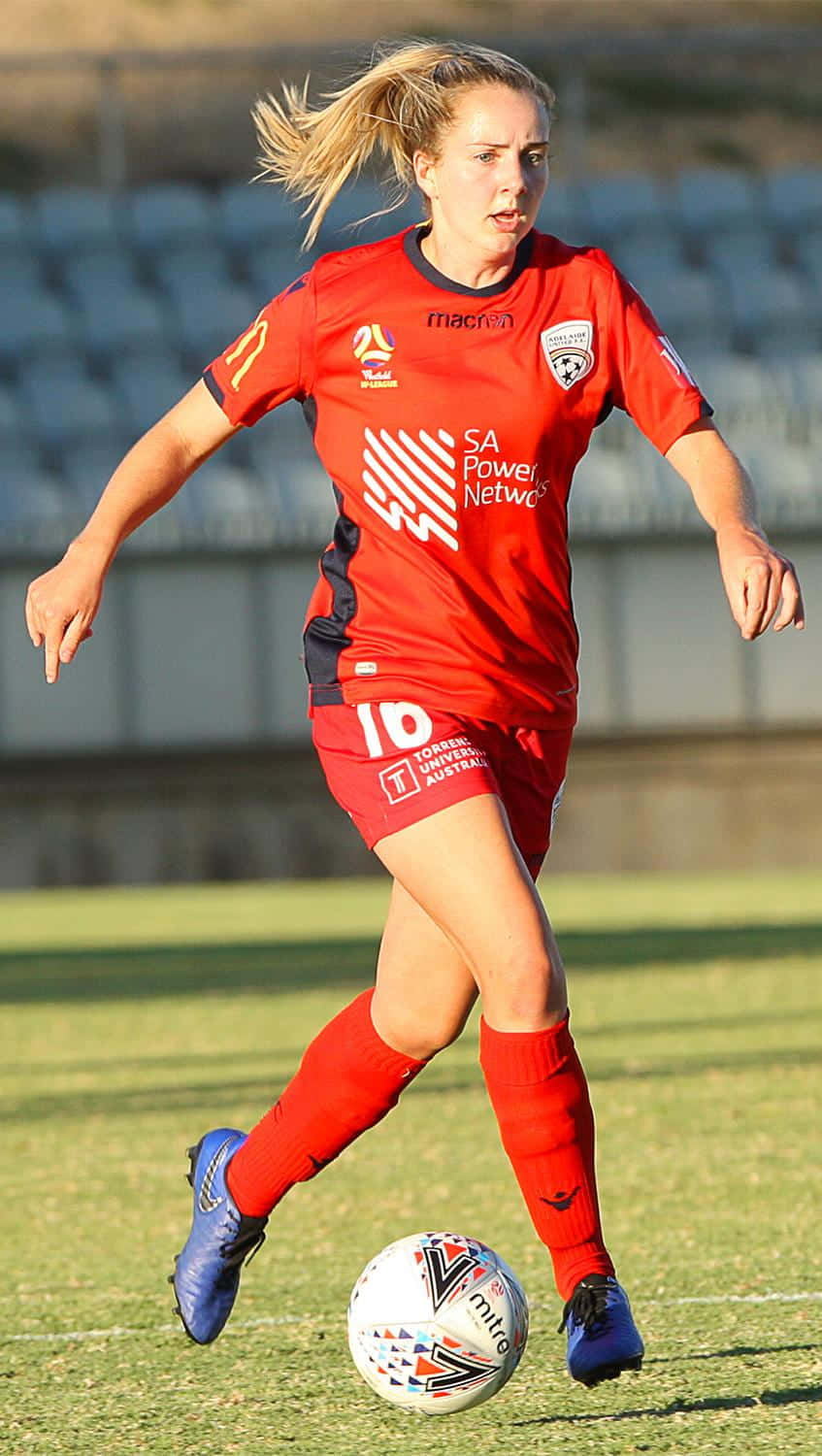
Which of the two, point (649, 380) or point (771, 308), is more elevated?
point (649, 380)

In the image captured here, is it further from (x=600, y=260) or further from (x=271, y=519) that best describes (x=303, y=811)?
(x=600, y=260)

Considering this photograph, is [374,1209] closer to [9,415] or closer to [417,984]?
[417,984]

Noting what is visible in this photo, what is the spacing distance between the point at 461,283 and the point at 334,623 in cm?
58

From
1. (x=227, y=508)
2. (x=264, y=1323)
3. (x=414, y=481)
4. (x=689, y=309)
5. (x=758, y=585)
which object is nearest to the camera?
(x=758, y=585)

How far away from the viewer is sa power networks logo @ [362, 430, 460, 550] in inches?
151

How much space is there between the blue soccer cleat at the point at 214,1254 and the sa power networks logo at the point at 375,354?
1.31 metres

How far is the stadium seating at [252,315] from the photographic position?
2342 centimetres

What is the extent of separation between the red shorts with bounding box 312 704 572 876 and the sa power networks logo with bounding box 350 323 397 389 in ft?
1.67

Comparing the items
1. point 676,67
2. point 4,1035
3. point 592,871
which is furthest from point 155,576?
point 676,67

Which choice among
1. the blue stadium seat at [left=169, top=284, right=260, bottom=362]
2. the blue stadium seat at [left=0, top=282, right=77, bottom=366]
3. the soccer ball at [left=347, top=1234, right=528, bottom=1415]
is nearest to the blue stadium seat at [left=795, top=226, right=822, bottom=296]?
the blue stadium seat at [left=169, top=284, right=260, bottom=362]

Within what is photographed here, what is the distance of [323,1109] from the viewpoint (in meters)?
4.07

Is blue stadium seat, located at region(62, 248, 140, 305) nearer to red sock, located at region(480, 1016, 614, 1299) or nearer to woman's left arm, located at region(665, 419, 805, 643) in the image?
woman's left arm, located at region(665, 419, 805, 643)

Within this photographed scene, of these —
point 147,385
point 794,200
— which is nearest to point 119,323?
point 147,385

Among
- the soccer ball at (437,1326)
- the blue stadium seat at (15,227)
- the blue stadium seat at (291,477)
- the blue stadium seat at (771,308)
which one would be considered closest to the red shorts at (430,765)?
the soccer ball at (437,1326)
